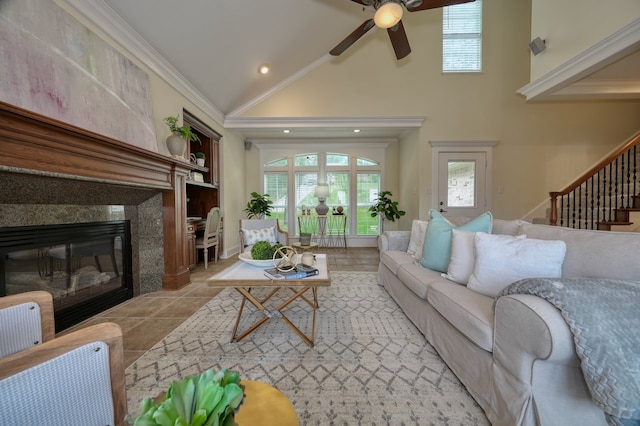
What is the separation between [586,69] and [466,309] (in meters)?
3.31

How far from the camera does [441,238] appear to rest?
202 centimetres

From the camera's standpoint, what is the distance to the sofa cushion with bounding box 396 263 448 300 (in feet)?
5.85

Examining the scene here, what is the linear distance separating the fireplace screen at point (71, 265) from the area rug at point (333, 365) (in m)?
0.99

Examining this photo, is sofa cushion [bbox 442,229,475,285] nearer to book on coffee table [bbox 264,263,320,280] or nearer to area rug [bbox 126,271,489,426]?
area rug [bbox 126,271,489,426]

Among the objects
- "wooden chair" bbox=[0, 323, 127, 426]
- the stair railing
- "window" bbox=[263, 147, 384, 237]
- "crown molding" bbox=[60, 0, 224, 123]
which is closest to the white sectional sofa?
"wooden chair" bbox=[0, 323, 127, 426]

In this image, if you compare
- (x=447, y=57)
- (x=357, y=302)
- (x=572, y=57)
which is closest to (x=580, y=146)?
(x=572, y=57)

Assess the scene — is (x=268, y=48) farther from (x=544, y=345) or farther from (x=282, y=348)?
(x=544, y=345)

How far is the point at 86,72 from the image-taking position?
1.93m

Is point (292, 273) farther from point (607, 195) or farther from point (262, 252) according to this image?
point (607, 195)

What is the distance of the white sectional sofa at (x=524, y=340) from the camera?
36.1 inches

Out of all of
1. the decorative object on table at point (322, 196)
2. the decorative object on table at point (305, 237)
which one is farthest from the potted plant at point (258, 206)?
the decorative object on table at point (305, 237)

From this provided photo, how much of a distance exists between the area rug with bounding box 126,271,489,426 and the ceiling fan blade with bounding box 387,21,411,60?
2967 millimetres

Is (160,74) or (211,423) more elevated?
(160,74)

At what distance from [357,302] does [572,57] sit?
3.70m
